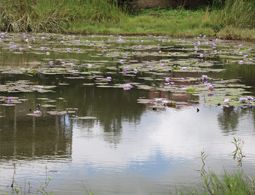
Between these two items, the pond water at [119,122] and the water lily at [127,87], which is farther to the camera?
the water lily at [127,87]

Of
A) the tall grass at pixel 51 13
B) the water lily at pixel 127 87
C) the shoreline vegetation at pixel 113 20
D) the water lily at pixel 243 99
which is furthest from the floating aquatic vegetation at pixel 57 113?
the tall grass at pixel 51 13

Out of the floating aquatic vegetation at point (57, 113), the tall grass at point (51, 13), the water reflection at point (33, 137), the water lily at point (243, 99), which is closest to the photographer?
the water reflection at point (33, 137)

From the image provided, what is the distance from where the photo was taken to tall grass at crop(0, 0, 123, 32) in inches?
668

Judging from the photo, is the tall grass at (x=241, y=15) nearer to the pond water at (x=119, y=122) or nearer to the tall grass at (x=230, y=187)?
the pond water at (x=119, y=122)

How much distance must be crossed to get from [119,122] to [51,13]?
12.8 meters

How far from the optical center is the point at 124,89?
7.08 m

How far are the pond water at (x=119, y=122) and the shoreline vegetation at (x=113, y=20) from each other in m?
6.15

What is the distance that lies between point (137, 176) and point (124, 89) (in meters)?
3.37

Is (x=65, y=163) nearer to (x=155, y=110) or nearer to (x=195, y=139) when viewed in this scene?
(x=195, y=139)

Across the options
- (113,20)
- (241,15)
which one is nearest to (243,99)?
(241,15)

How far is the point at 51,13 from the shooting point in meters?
17.8

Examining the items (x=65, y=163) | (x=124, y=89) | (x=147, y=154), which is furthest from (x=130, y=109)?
(x=65, y=163)

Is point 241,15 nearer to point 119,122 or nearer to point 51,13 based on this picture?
point 51,13

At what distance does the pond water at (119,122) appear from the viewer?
12.3 feet
